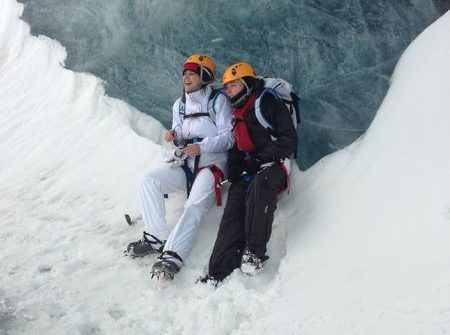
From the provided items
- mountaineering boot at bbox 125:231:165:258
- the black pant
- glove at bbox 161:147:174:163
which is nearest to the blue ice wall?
the black pant

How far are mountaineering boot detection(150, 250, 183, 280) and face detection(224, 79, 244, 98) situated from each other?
65.8 inches

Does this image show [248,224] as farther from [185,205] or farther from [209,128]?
[209,128]

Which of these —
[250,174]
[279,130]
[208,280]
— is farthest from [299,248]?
[279,130]

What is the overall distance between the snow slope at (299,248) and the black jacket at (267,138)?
55cm

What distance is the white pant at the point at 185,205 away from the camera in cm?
448

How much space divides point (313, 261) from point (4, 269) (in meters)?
3.11

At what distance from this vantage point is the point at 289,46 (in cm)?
568

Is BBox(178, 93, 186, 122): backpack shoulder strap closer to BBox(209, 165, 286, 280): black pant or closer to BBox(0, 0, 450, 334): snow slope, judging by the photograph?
BBox(0, 0, 450, 334): snow slope

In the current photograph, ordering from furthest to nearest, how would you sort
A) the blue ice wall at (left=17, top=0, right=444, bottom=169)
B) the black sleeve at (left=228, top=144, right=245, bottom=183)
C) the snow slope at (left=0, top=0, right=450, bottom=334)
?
the blue ice wall at (left=17, top=0, right=444, bottom=169)
the black sleeve at (left=228, top=144, right=245, bottom=183)
the snow slope at (left=0, top=0, right=450, bottom=334)

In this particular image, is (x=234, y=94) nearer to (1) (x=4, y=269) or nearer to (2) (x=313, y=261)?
(2) (x=313, y=261)

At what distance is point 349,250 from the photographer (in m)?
3.64

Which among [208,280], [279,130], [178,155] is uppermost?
[279,130]

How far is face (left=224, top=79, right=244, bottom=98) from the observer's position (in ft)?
15.3

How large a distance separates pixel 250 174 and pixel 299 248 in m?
0.99
